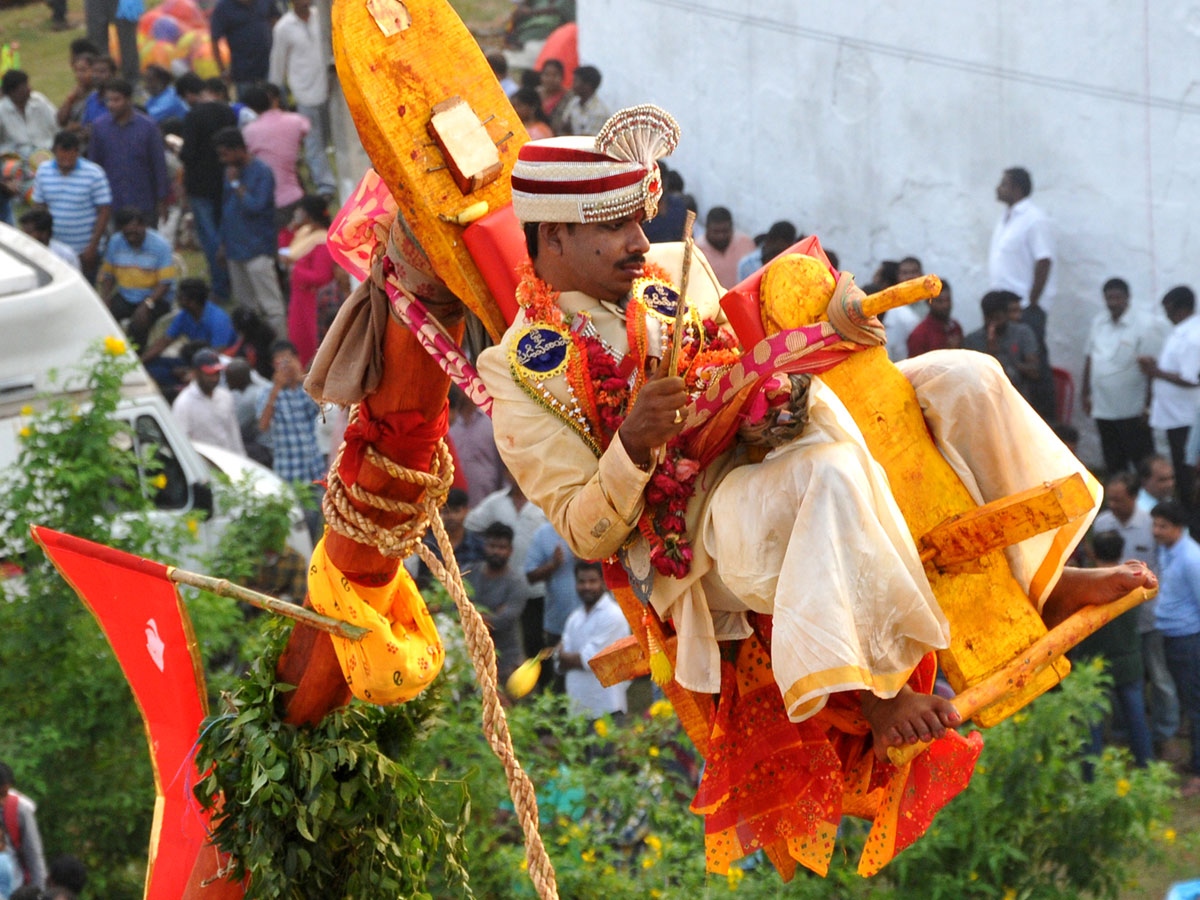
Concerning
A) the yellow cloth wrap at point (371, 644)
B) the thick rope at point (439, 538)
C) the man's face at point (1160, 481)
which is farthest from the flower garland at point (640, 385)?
the man's face at point (1160, 481)

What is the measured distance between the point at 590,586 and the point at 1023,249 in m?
3.22

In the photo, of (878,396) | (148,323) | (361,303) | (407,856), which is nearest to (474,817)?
(407,856)

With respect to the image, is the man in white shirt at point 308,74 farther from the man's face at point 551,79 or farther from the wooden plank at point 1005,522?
the wooden plank at point 1005,522

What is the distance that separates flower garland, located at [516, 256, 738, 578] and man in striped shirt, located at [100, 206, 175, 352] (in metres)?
8.07

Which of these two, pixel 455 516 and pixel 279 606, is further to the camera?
pixel 455 516

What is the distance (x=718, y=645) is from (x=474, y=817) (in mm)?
3017

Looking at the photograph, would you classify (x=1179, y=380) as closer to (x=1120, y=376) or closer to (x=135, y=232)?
(x=1120, y=376)

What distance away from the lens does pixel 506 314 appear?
4.42m

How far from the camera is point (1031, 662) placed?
390 centimetres

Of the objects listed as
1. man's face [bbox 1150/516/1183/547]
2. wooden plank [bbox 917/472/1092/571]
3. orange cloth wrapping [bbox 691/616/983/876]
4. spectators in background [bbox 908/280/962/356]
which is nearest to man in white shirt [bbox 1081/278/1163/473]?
spectators in background [bbox 908/280/962/356]

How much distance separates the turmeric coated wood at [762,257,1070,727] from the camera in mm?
3955

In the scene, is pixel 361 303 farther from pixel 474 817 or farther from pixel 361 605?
pixel 474 817

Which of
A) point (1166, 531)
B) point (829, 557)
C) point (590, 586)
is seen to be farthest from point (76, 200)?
point (829, 557)

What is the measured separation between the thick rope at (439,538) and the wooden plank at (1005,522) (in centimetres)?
138
